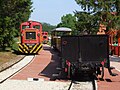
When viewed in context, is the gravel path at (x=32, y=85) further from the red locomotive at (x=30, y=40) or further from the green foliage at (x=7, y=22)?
the green foliage at (x=7, y=22)

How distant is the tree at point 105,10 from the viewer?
50.6m

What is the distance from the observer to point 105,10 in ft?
168

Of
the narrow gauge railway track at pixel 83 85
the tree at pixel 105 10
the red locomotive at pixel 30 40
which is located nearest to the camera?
the narrow gauge railway track at pixel 83 85

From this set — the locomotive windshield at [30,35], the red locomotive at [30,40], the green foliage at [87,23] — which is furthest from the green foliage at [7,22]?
the green foliage at [87,23]

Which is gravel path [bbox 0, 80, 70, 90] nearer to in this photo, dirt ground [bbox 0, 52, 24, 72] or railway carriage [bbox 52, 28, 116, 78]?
railway carriage [bbox 52, 28, 116, 78]

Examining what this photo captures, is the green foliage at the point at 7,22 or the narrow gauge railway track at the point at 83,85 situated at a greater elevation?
the green foliage at the point at 7,22

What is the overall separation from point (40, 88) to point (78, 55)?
11.1 feet

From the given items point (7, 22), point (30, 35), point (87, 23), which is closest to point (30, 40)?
point (30, 35)

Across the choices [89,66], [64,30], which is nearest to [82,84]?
[89,66]

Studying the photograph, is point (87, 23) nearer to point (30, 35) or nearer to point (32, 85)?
point (30, 35)

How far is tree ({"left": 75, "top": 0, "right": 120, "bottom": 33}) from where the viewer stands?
50562 mm

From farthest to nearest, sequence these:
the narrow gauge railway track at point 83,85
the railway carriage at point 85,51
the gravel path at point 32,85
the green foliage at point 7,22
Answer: the green foliage at point 7,22
the railway carriage at point 85,51
the narrow gauge railway track at point 83,85
the gravel path at point 32,85

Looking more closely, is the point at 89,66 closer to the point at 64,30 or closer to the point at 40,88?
the point at 40,88

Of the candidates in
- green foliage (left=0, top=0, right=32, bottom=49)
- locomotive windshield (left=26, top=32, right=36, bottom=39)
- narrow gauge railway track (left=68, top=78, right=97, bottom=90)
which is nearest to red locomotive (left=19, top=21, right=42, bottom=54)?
locomotive windshield (left=26, top=32, right=36, bottom=39)
